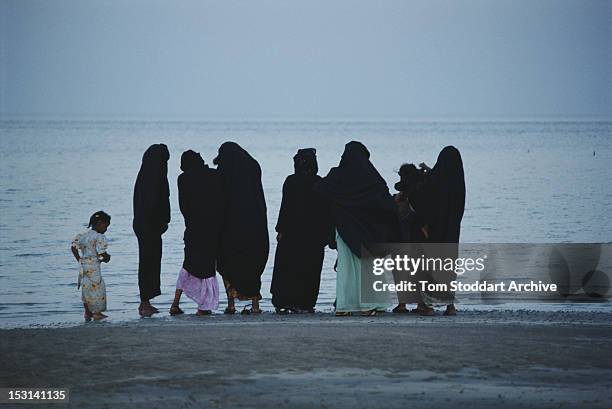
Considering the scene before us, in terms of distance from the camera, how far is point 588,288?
15289 mm

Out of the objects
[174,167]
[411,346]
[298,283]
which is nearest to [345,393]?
[411,346]

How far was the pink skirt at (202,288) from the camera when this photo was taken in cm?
1162

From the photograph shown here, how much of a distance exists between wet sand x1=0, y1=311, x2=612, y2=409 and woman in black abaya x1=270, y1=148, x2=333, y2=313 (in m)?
0.83

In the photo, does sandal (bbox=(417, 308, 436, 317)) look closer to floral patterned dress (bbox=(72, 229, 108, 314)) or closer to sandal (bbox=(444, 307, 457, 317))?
sandal (bbox=(444, 307, 457, 317))

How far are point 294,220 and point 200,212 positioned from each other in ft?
2.64

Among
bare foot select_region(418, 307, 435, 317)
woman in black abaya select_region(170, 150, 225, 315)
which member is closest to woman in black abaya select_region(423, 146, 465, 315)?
bare foot select_region(418, 307, 435, 317)

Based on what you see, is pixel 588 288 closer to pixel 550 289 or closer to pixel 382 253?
pixel 550 289

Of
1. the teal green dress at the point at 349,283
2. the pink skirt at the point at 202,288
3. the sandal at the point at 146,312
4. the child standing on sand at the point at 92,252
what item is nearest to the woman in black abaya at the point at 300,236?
the teal green dress at the point at 349,283

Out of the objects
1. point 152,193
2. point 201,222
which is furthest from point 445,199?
point 152,193

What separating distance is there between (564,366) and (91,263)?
4.40 meters

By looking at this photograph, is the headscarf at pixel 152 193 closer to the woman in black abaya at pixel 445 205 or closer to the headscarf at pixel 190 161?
the headscarf at pixel 190 161

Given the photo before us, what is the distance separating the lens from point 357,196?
1128 cm

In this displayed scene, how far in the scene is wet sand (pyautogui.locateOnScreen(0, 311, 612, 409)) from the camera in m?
7.64

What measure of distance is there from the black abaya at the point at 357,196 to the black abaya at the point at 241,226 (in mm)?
676
